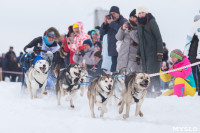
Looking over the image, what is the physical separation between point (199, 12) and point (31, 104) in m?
3.58

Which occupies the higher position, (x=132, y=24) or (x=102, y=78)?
(x=132, y=24)

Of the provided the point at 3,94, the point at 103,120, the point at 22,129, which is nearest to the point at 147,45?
the point at 103,120

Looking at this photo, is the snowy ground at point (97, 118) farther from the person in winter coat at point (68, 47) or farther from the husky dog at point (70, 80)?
the person in winter coat at point (68, 47)

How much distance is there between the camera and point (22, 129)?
2947mm

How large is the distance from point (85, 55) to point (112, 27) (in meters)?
1.33

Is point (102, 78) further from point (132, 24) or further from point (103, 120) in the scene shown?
point (132, 24)

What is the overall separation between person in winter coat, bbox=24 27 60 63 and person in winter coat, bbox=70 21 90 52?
2.63 ft

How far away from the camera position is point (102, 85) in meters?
3.42

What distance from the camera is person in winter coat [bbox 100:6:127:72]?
17.1 ft

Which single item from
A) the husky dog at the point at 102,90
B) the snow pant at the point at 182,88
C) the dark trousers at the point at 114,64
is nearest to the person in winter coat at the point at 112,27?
the dark trousers at the point at 114,64

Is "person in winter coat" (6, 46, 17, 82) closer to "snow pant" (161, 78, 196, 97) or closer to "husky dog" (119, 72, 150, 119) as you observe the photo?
"snow pant" (161, 78, 196, 97)

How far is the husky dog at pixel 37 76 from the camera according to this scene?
4.82 meters

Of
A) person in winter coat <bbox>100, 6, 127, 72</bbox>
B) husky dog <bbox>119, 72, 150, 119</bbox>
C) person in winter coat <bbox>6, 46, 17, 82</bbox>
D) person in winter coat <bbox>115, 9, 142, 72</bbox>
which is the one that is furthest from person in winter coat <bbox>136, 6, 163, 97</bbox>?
person in winter coat <bbox>6, 46, 17, 82</bbox>

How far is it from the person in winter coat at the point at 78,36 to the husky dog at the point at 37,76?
4.14 feet
